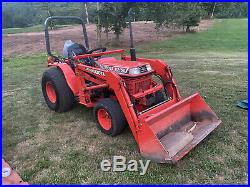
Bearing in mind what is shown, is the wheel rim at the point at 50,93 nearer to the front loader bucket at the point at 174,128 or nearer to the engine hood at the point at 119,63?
the engine hood at the point at 119,63

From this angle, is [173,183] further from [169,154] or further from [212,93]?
[212,93]

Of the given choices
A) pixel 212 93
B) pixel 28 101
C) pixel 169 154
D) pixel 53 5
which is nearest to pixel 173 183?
pixel 169 154

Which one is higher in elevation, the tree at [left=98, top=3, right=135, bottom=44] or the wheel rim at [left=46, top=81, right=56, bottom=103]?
the tree at [left=98, top=3, right=135, bottom=44]

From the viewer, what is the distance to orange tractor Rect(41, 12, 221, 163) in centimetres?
340

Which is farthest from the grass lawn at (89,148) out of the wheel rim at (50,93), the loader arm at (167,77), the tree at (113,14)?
the tree at (113,14)

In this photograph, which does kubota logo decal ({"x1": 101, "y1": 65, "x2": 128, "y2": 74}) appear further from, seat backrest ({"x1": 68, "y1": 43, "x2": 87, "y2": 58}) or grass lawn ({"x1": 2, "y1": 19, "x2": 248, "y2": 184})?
grass lawn ({"x1": 2, "y1": 19, "x2": 248, "y2": 184})

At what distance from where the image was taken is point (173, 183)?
302cm

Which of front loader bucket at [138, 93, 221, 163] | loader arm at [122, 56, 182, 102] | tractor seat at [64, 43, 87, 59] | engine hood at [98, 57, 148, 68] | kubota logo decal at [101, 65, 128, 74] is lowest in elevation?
front loader bucket at [138, 93, 221, 163]

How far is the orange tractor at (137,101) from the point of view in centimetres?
340

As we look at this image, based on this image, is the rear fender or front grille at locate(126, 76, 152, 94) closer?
front grille at locate(126, 76, 152, 94)

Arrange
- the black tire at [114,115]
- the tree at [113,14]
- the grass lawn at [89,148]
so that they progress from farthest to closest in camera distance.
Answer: the tree at [113,14] < the black tire at [114,115] < the grass lawn at [89,148]

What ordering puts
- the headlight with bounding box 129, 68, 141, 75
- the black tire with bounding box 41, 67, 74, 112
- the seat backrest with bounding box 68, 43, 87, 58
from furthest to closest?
the seat backrest with bounding box 68, 43, 87, 58, the black tire with bounding box 41, 67, 74, 112, the headlight with bounding box 129, 68, 141, 75

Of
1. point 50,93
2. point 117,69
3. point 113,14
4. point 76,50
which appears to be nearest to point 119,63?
point 117,69

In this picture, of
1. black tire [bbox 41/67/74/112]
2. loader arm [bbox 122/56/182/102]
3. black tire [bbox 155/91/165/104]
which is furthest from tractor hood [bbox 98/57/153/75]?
black tire [bbox 41/67/74/112]
